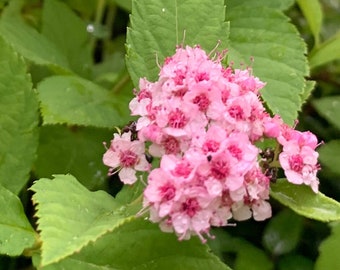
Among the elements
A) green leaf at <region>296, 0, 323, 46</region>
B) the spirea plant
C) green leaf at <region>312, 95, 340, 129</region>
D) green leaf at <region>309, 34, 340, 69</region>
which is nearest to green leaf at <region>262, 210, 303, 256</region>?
the spirea plant

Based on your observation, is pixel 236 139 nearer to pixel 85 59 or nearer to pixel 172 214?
pixel 172 214

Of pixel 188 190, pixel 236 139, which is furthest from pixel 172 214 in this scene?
pixel 236 139

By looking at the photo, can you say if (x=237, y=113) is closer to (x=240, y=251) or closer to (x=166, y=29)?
(x=166, y=29)

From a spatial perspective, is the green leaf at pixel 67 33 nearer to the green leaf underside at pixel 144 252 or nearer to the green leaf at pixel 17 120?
the green leaf at pixel 17 120

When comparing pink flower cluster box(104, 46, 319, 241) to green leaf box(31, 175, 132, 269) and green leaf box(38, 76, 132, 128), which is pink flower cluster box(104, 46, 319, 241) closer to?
green leaf box(31, 175, 132, 269)

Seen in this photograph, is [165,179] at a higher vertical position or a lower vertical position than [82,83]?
higher

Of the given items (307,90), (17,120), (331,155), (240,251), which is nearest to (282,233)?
(240,251)
